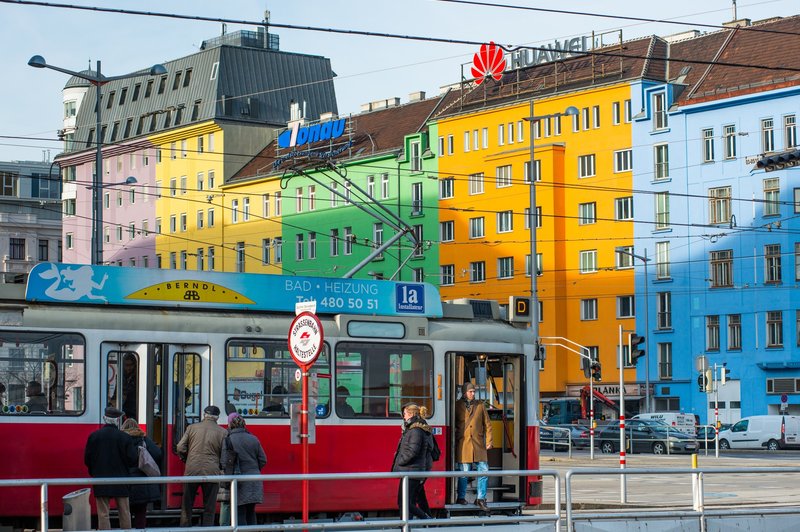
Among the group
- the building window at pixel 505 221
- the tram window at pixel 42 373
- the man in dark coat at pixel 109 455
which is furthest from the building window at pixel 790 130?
the man in dark coat at pixel 109 455

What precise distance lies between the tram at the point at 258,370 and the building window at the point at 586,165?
54.5 meters

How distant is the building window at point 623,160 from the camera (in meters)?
73.9

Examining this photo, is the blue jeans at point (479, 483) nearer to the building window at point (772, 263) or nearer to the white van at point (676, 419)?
the white van at point (676, 419)

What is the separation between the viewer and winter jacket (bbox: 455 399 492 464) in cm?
2041

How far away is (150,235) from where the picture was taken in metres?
98.3

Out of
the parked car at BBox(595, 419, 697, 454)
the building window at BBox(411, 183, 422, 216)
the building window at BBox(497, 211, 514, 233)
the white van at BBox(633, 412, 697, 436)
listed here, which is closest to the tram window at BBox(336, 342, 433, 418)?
the parked car at BBox(595, 419, 697, 454)

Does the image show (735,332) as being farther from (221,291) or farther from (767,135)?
(221,291)

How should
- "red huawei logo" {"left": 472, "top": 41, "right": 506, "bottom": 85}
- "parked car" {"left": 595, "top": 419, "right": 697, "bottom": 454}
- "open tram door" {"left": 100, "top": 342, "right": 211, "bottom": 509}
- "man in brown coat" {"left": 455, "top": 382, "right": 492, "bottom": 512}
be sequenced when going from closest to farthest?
1. "open tram door" {"left": 100, "top": 342, "right": 211, "bottom": 509}
2. "man in brown coat" {"left": 455, "top": 382, "right": 492, "bottom": 512}
3. "parked car" {"left": 595, "top": 419, "right": 697, "bottom": 454}
4. "red huawei logo" {"left": 472, "top": 41, "right": 506, "bottom": 85}

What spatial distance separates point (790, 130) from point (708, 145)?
456cm

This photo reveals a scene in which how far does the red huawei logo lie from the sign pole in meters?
63.1

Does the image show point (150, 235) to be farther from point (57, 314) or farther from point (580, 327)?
point (57, 314)

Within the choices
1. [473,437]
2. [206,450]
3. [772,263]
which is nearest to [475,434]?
[473,437]

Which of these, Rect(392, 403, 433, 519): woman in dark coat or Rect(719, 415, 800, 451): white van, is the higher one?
Rect(392, 403, 433, 519): woman in dark coat

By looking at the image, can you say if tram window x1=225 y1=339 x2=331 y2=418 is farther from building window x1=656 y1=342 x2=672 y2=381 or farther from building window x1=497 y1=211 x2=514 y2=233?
building window x1=497 y1=211 x2=514 y2=233
